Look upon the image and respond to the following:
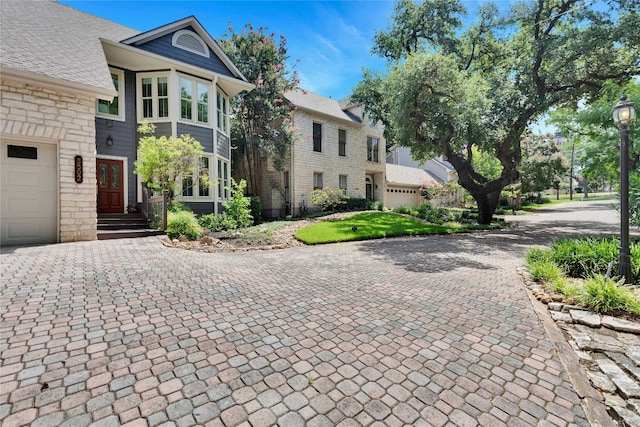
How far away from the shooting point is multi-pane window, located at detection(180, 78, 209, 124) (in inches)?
492

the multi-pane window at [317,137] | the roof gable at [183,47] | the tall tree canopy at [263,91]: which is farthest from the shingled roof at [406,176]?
the roof gable at [183,47]

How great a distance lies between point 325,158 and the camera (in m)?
19.1

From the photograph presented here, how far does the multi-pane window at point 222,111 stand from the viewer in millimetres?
14000

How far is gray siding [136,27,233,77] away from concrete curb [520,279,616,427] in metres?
14.8

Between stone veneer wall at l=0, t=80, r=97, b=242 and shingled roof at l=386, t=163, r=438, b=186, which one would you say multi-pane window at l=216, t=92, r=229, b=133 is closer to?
stone veneer wall at l=0, t=80, r=97, b=242

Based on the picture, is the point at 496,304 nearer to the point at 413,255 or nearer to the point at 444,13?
the point at 413,255

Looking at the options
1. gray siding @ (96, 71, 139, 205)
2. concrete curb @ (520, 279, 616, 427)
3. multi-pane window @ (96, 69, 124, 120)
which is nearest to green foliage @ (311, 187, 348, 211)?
gray siding @ (96, 71, 139, 205)

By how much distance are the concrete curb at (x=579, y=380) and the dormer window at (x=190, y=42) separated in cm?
1525

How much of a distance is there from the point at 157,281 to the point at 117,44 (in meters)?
10.7

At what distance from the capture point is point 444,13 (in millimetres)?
14852

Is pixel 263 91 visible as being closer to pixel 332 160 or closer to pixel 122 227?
pixel 332 160

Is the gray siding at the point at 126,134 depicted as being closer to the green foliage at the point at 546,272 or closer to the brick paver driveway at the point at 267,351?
the brick paver driveway at the point at 267,351

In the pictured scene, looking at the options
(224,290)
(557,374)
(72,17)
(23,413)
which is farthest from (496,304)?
(72,17)

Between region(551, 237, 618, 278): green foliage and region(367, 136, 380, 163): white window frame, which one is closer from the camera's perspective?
region(551, 237, 618, 278): green foliage
